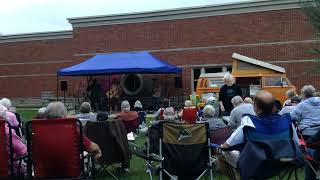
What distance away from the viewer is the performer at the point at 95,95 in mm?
27094

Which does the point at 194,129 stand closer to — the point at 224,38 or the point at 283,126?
the point at 283,126

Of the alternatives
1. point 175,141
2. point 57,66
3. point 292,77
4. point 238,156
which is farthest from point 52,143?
point 57,66

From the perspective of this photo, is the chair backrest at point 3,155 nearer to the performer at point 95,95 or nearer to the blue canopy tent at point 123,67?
the blue canopy tent at point 123,67

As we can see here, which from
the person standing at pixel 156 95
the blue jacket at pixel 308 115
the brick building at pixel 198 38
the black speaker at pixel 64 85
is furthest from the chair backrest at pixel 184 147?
the black speaker at pixel 64 85

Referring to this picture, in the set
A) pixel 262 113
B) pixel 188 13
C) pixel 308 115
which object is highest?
pixel 188 13

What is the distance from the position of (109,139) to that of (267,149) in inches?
124

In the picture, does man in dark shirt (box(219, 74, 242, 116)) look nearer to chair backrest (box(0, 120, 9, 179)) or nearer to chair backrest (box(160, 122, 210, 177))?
chair backrest (box(160, 122, 210, 177))

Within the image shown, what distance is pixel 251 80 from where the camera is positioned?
22.1 m

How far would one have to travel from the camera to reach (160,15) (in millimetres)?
29672

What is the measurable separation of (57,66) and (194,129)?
1194 inches

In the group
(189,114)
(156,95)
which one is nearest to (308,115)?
(189,114)

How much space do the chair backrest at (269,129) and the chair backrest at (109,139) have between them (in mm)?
2948

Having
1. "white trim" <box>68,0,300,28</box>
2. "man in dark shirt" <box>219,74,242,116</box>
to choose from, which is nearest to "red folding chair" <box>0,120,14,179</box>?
"man in dark shirt" <box>219,74,242,116</box>

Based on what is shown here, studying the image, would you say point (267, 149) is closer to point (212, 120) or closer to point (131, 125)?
point (212, 120)
